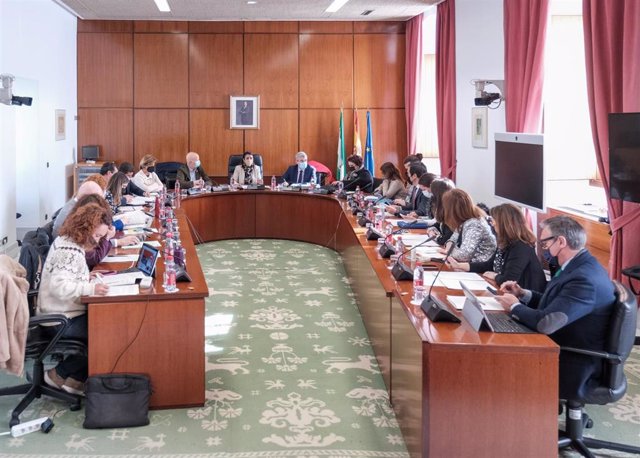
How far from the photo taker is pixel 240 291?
266 inches

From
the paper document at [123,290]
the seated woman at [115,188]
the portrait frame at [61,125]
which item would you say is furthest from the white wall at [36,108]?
the paper document at [123,290]

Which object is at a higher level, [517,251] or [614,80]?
[614,80]

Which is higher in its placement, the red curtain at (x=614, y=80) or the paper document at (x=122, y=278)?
the red curtain at (x=614, y=80)

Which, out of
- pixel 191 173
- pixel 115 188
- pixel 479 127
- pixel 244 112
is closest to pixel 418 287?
pixel 115 188

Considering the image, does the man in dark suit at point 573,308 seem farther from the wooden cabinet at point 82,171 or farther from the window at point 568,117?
the wooden cabinet at point 82,171

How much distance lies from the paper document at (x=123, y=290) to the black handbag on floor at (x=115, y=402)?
1.46ft

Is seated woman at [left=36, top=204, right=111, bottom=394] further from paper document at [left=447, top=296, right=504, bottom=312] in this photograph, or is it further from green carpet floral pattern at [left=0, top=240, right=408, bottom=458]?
paper document at [left=447, top=296, right=504, bottom=312]

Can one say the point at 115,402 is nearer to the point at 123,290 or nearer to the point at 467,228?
the point at 123,290

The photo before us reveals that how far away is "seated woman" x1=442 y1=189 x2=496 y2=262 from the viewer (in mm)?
4855

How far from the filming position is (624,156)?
5.11 metres

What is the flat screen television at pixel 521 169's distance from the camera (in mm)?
5891

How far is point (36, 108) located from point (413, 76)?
223 inches

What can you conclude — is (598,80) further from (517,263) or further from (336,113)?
(336,113)

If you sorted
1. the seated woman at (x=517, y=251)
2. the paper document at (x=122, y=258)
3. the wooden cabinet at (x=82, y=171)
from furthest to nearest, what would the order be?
the wooden cabinet at (x=82, y=171) → the paper document at (x=122, y=258) → the seated woman at (x=517, y=251)
